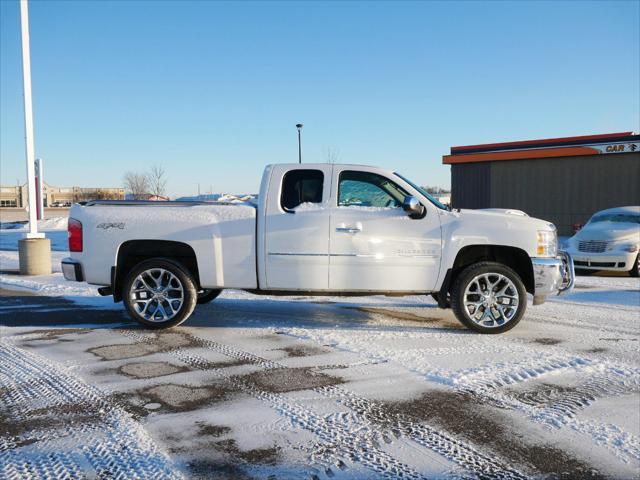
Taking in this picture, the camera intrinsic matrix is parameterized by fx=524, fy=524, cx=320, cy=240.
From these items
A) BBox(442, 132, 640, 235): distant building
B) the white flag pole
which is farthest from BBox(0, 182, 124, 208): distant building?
the white flag pole

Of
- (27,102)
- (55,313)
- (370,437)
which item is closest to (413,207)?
(370,437)

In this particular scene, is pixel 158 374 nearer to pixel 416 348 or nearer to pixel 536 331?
pixel 416 348

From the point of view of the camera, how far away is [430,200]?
6180mm

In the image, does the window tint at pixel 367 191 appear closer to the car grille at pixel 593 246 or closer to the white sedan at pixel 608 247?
the white sedan at pixel 608 247

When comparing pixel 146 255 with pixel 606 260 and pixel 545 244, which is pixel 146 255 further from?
pixel 606 260

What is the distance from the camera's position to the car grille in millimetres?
11445

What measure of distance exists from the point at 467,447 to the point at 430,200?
350 cm

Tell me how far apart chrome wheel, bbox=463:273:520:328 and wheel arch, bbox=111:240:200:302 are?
3228mm

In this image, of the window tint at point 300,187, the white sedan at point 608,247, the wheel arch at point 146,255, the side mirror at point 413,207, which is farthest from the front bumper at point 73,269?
the white sedan at point 608,247

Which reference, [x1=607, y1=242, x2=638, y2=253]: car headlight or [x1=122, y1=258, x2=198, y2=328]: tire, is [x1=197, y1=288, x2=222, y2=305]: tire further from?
[x1=607, y1=242, x2=638, y2=253]: car headlight

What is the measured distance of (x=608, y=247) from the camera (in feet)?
37.3

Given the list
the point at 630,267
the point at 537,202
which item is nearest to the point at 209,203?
the point at 630,267

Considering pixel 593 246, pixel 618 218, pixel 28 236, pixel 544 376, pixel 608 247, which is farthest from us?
pixel 618 218

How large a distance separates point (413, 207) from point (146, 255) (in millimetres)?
3257
